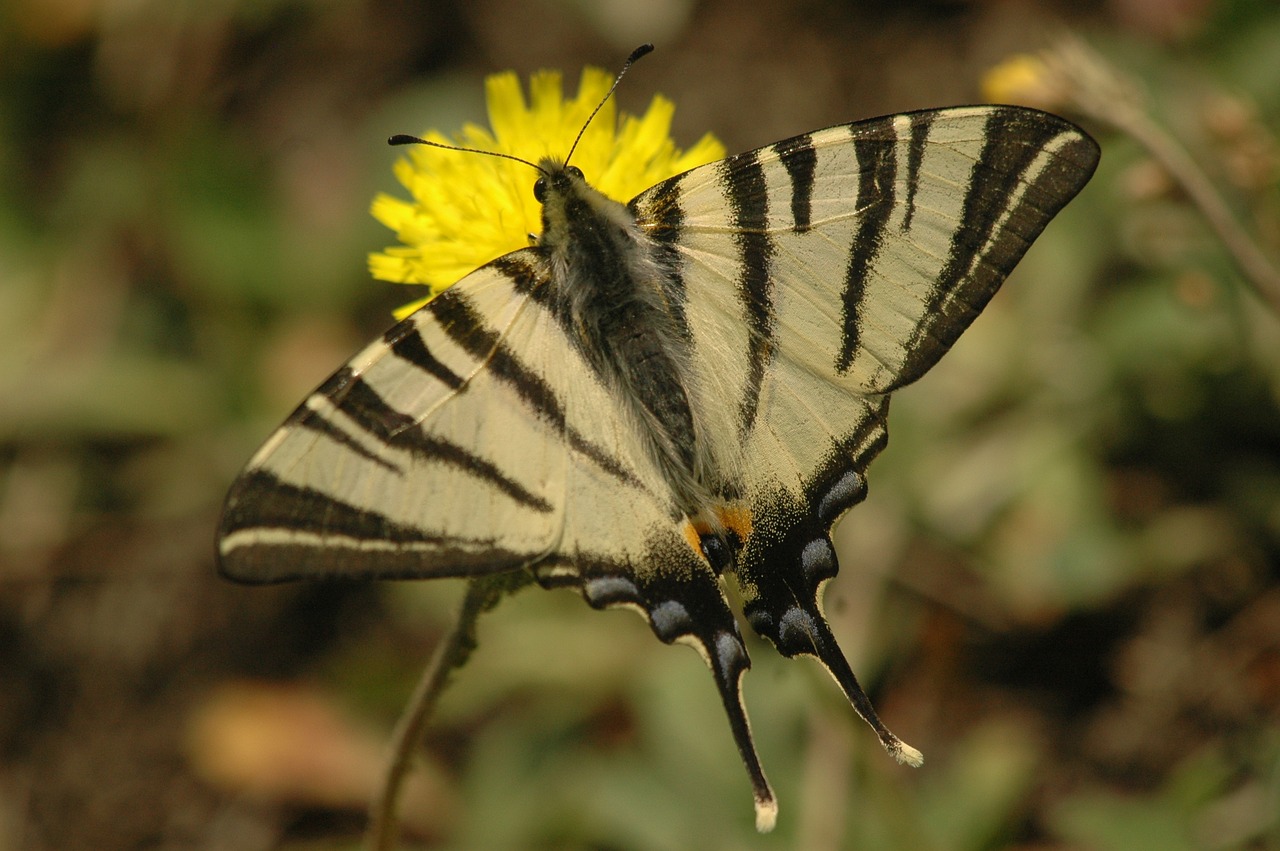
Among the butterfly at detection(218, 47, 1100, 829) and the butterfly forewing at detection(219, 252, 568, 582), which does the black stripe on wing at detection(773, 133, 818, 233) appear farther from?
the butterfly forewing at detection(219, 252, 568, 582)

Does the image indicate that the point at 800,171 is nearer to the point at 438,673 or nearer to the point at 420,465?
the point at 420,465

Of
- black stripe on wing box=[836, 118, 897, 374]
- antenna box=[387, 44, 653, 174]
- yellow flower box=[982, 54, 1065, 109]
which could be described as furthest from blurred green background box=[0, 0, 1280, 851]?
antenna box=[387, 44, 653, 174]

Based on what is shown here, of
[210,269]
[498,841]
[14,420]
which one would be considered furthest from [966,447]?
[14,420]

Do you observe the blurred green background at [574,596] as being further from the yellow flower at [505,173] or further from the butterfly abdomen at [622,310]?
the yellow flower at [505,173]

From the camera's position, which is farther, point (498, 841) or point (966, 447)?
point (966, 447)

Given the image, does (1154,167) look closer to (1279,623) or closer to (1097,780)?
(1279,623)

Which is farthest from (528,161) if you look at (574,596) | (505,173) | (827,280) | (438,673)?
(574,596)
